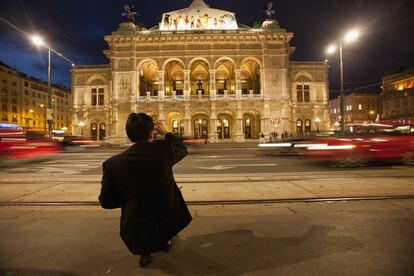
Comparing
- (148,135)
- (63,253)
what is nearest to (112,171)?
(148,135)

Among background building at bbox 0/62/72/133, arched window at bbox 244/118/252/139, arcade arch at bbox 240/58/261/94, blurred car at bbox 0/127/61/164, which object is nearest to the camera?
blurred car at bbox 0/127/61/164

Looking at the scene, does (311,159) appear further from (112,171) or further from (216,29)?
(216,29)

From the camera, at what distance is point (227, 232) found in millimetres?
3982

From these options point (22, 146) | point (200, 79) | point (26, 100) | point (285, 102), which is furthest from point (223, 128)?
point (26, 100)

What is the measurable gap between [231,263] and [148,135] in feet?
5.51

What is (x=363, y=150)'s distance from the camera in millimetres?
11320

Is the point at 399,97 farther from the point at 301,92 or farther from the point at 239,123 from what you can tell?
the point at 239,123

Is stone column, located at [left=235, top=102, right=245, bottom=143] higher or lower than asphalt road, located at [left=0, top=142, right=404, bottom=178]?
higher

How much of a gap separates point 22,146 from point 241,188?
1106cm

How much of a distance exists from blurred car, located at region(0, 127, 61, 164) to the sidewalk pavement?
12.7ft

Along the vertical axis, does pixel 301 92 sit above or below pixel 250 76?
below

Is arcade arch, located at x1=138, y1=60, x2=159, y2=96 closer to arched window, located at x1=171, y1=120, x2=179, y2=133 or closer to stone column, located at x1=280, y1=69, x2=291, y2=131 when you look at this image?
arched window, located at x1=171, y1=120, x2=179, y2=133

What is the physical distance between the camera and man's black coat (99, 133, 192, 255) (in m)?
2.56

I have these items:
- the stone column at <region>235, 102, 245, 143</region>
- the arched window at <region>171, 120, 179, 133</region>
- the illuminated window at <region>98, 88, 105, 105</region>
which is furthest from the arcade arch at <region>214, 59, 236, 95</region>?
the illuminated window at <region>98, 88, 105, 105</region>
